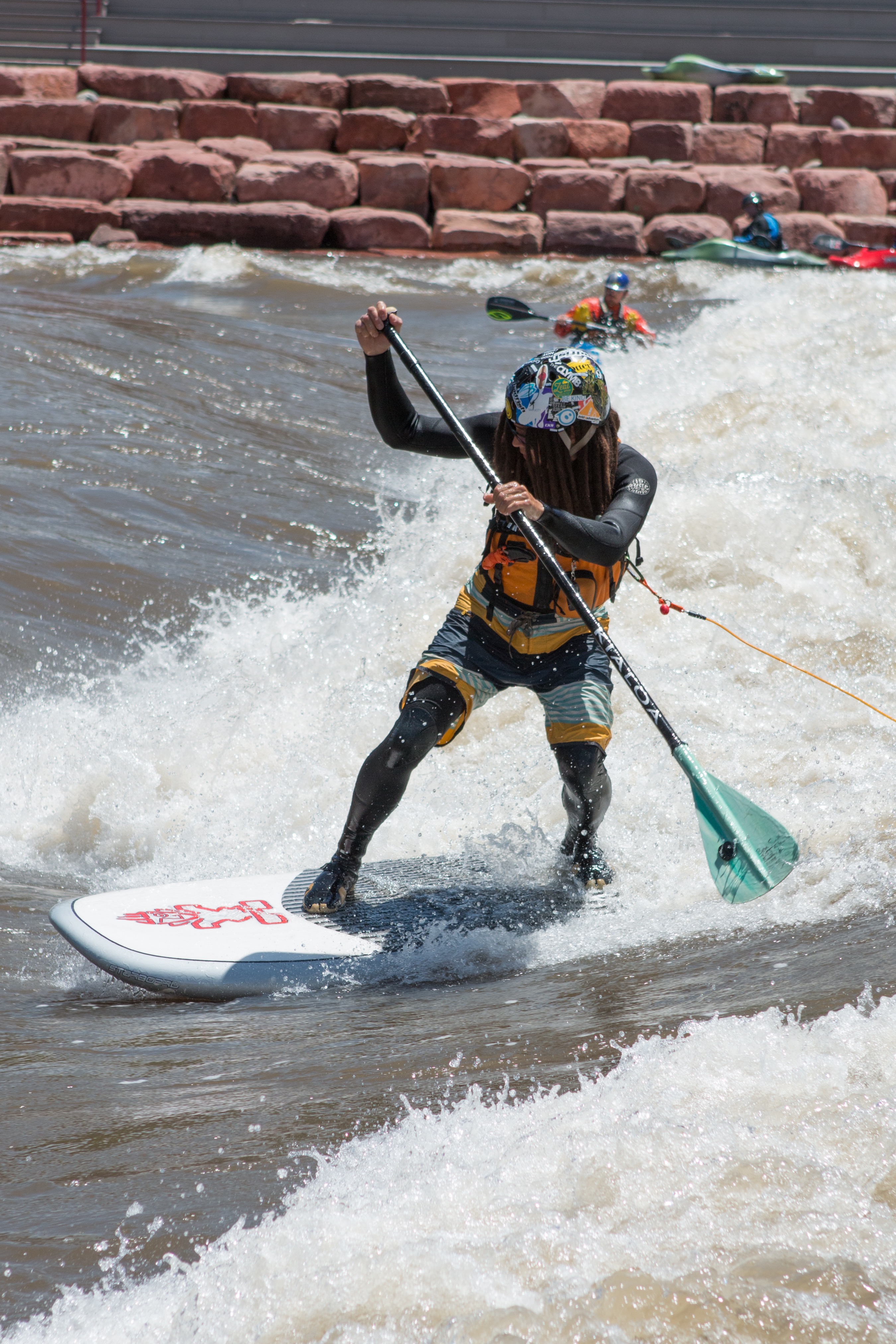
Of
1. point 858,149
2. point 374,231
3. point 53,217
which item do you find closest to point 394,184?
point 374,231

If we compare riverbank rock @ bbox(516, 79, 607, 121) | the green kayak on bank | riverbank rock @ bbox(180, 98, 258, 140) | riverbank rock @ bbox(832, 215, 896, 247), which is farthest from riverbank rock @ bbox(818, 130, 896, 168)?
riverbank rock @ bbox(180, 98, 258, 140)

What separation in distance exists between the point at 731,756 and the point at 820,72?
19370mm

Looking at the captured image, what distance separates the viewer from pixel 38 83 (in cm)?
1770

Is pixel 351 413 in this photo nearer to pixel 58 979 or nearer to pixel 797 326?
pixel 797 326

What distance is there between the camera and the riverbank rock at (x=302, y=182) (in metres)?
16.6

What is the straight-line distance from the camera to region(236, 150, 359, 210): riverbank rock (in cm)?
1658

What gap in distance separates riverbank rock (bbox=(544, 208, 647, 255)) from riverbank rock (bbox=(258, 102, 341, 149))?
3.88 m

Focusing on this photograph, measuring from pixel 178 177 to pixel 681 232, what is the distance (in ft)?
23.0

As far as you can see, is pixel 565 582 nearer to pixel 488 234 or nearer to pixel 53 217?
pixel 488 234

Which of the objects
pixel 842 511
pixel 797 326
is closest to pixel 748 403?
pixel 842 511

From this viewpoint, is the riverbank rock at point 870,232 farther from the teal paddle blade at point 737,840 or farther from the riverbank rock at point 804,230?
the teal paddle blade at point 737,840

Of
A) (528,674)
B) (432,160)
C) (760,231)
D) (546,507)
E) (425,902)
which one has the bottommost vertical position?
(425,902)

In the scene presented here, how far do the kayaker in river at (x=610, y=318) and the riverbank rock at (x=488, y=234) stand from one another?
232 inches

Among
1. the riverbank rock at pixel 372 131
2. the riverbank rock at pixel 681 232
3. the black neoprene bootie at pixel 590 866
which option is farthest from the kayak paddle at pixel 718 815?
the riverbank rock at pixel 372 131
